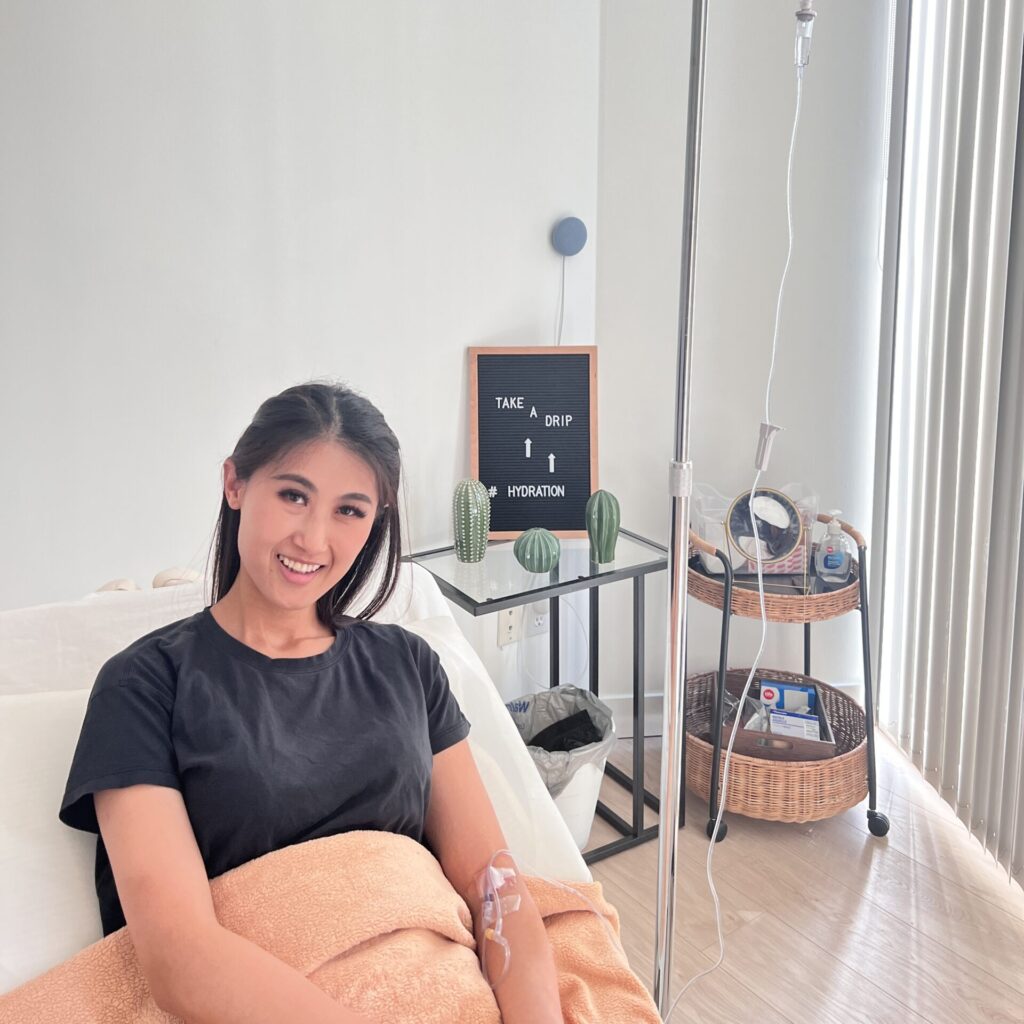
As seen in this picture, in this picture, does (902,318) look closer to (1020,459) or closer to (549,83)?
(1020,459)

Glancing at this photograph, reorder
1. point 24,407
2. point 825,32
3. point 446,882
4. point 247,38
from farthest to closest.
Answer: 1. point 825,32
2. point 247,38
3. point 24,407
4. point 446,882

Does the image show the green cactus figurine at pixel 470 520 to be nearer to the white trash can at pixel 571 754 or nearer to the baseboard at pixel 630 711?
the white trash can at pixel 571 754

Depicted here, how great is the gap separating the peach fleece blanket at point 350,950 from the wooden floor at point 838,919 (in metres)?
0.78

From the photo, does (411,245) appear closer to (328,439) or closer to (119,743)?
(328,439)

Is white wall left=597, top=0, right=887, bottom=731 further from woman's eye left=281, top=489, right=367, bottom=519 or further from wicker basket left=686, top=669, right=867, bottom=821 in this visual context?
woman's eye left=281, top=489, right=367, bottom=519

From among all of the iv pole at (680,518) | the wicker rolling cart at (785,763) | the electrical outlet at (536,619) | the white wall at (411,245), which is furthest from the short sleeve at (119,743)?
the electrical outlet at (536,619)

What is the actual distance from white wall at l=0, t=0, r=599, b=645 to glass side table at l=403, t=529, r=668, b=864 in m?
0.19

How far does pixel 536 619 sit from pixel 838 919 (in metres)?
0.89

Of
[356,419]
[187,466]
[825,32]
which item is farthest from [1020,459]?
[187,466]

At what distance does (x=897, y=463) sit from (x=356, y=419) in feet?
5.42

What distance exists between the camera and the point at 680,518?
114cm

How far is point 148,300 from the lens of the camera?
5.58ft

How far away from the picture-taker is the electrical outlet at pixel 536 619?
7.58ft

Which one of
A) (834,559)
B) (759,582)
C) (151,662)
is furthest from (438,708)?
(834,559)
